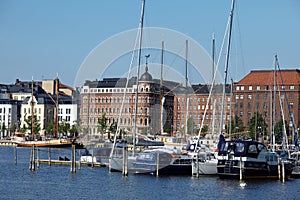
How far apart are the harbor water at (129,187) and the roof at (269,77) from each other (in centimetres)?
9596

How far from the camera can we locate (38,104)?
646 feet

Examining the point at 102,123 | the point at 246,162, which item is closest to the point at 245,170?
the point at 246,162

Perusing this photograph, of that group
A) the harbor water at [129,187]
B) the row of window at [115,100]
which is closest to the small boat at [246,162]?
the harbor water at [129,187]

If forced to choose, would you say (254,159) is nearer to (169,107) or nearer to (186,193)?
(186,193)

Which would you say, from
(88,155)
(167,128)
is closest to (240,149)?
(88,155)

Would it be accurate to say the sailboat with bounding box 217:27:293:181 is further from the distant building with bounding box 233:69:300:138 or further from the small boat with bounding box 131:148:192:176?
the distant building with bounding box 233:69:300:138

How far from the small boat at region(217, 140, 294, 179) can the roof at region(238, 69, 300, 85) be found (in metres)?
94.4

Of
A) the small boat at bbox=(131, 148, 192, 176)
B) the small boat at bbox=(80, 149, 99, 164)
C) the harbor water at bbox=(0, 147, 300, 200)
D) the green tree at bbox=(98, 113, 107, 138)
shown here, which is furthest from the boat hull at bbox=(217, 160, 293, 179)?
the green tree at bbox=(98, 113, 107, 138)

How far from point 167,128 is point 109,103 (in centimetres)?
2364

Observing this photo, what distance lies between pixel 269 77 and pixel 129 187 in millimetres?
107361

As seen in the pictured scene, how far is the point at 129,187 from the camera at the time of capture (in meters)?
52.1

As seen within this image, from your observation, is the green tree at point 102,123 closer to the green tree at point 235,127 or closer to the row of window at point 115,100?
the row of window at point 115,100

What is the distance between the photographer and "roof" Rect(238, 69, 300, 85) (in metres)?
155

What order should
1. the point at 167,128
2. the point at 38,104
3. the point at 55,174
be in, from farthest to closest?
the point at 38,104 < the point at 167,128 < the point at 55,174
